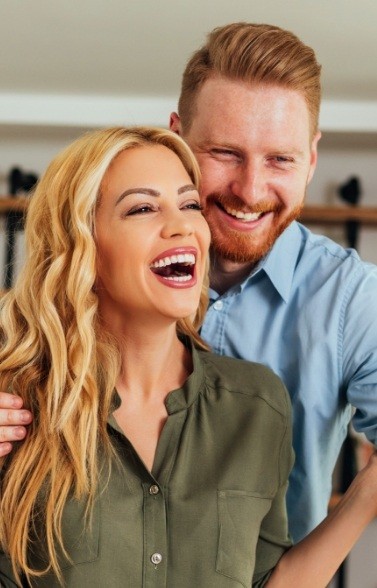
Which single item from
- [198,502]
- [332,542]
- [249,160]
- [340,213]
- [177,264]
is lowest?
[340,213]

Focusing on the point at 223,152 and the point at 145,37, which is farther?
the point at 145,37

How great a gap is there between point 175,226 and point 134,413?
1.11 feet

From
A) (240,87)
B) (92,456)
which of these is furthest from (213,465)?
(240,87)

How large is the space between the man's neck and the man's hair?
0.28m

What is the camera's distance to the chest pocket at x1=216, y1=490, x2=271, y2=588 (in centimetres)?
147

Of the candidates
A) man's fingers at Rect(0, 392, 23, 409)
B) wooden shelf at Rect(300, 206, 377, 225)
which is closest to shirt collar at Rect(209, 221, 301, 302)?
→ man's fingers at Rect(0, 392, 23, 409)

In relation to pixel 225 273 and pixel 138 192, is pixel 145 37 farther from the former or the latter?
pixel 138 192

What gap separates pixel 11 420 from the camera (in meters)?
1.49

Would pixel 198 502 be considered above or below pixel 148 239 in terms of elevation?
below

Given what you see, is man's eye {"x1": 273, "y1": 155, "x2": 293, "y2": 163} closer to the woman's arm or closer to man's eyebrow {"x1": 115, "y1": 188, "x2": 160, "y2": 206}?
man's eyebrow {"x1": 115, "y1": 188, "x2": 160, "y2": 206}

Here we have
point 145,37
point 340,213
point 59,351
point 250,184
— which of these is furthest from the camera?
point 340,213

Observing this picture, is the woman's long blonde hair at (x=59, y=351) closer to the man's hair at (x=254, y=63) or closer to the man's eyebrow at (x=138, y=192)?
the man's eyebrow at (x=138, y=192)

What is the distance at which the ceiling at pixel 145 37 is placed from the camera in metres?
3.32

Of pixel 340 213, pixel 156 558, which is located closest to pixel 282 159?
pixel 156 558
